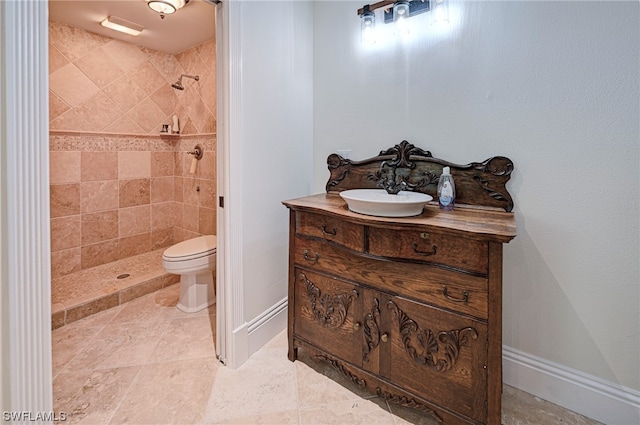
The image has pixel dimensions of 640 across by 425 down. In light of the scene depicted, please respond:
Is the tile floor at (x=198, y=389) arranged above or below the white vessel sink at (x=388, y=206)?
below

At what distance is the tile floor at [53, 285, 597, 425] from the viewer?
138 cm

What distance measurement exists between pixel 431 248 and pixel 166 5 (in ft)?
7.60

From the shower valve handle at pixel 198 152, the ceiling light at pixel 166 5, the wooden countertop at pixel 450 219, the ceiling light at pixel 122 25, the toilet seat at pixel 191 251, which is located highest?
the ceiling light at pixel 122 25

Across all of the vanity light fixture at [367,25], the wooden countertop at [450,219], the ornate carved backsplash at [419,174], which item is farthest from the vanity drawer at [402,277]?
the vanity light fixture at [367,25]

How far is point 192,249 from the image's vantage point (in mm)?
→ 2357

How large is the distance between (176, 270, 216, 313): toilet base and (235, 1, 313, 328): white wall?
72 centimetres

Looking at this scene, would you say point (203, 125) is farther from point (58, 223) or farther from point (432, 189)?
point (432, 189)

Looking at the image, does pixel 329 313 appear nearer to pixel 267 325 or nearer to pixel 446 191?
pixel 267 325

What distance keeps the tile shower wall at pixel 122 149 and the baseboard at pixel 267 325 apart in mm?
1356

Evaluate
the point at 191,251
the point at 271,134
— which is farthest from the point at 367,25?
the point at 191,251

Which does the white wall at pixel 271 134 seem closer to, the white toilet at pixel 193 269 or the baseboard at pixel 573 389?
the white toilet at pixel 193 269

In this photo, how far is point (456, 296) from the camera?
1189mm

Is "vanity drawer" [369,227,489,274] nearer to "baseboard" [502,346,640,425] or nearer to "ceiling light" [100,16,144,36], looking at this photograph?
"baseboard" [502,346,640,425]

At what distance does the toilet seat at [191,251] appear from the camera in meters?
2.24
